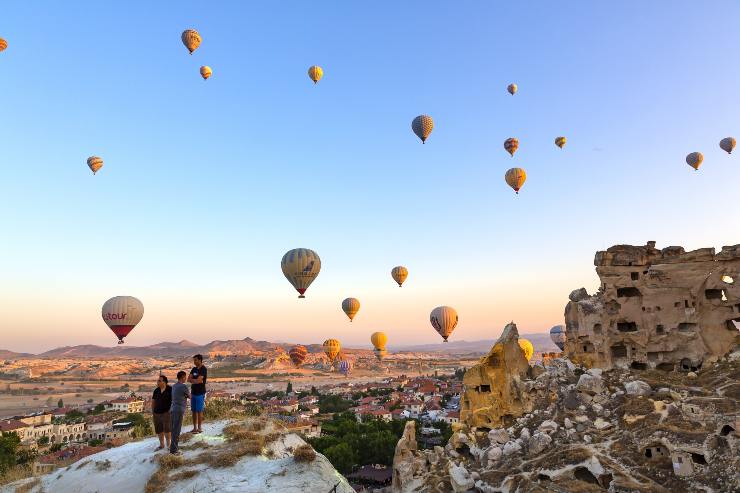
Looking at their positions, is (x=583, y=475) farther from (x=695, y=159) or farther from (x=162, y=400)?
(x=695, y=159)

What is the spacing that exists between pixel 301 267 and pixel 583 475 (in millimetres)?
23573

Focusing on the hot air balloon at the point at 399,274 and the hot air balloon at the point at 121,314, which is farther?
the hot air balloon at the point at 399,274

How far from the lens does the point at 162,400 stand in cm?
980

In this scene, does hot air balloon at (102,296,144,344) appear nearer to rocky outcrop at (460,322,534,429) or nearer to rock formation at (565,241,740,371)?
rocky outcrop at (460,322,534,429)

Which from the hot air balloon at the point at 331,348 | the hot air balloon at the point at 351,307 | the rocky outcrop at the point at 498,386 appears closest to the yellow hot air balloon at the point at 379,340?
the hot air balloon at the point at 331,348

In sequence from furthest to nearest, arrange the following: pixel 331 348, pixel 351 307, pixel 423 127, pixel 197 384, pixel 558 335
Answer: pixel 331 348, pixel 558 335, pixel 351 307, pixel 423 127, pixel 197 384

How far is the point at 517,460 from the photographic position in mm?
18688

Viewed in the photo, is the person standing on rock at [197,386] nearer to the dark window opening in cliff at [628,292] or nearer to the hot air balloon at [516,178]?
the dark window opening in cliff at [628,292]

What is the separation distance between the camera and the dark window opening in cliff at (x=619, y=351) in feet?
81.2

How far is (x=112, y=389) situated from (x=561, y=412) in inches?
5480

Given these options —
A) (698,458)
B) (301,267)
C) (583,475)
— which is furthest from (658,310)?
(301,267)

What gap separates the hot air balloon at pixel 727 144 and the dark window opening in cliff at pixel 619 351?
892 inches

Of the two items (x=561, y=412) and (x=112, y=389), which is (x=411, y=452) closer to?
(x=561, y=412)

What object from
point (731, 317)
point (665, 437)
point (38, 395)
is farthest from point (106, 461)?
point (38, 395)
